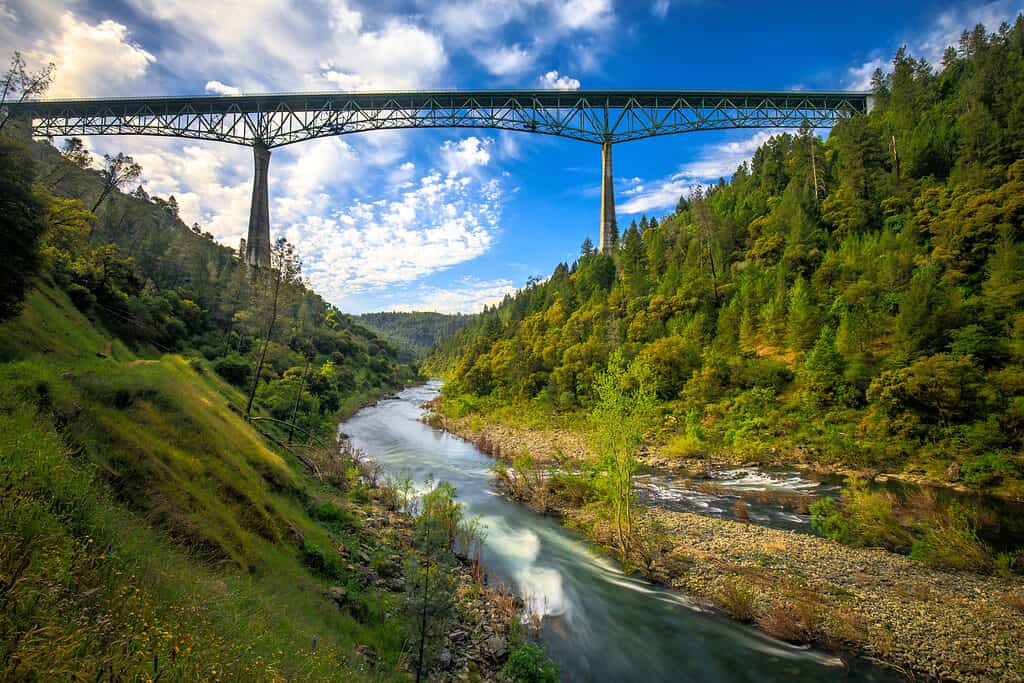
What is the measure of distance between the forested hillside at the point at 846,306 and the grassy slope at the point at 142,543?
2521 centimetres

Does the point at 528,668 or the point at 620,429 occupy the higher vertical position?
the point at 620,429

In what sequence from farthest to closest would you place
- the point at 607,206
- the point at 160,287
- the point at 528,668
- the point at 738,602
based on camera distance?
the point at 607,206, the point at 160,287, the point at 738,602, the point at 528,668

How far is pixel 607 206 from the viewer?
50031 mm

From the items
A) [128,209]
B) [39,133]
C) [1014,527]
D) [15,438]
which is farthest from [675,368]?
[39,133]

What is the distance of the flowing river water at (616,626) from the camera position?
375 inches

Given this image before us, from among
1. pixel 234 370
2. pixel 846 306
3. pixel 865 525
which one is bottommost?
pixel 865 525

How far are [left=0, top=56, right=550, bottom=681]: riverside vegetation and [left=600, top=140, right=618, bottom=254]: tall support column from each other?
42.0m

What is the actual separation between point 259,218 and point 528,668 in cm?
4115

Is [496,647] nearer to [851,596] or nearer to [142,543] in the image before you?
[142,543]

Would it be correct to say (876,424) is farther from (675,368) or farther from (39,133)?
(39,133)

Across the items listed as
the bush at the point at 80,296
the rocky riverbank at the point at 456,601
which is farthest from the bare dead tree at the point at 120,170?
the rocky riverbank at the point at 456,601

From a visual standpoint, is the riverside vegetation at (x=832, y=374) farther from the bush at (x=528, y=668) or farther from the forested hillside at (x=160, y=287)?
the forested hillside at (x=160, y=287)

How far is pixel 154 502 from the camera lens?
6867 mm

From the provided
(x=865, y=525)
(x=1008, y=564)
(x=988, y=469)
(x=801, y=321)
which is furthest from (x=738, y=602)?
(x=801, y=321)
